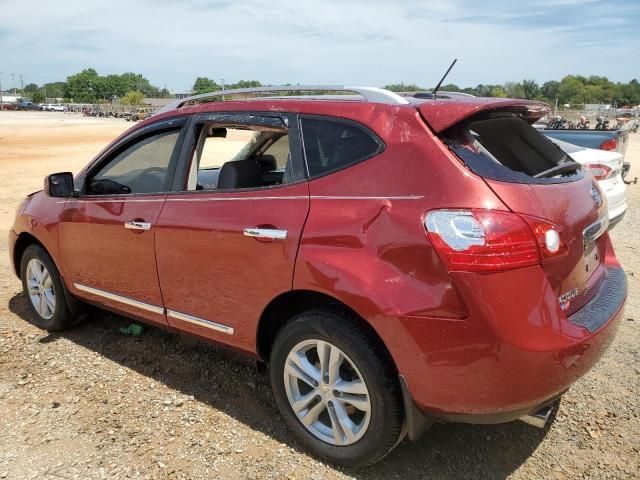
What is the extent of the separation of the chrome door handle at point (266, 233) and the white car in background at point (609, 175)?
4888 mm

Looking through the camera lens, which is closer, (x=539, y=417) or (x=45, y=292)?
(x=539, y=417)

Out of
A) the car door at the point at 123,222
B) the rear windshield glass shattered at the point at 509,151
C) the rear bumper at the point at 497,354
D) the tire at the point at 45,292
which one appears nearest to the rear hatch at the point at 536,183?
the rear windshield glass shattered at the point at 509,151

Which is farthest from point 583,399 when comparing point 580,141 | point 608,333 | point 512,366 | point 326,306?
point 580,141

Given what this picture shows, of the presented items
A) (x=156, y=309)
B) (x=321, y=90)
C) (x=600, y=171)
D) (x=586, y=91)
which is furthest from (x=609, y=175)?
(x=586, y=91)

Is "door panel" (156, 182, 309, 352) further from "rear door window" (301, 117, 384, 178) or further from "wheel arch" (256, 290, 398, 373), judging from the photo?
"rear door window" (301, 117, 384, 178)

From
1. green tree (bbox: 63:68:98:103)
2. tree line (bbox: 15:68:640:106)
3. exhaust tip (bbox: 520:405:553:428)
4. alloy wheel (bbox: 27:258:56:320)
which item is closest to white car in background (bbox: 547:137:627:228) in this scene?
exhaust tip (bbox: 520:405:553:428)

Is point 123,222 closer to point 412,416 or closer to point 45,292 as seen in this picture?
point 45,292

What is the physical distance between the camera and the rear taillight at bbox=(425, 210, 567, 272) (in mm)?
2248

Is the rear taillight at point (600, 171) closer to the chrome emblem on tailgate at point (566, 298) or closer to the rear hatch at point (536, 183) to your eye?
the rear hatch at point (536, 183)

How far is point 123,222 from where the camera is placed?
11.9ft

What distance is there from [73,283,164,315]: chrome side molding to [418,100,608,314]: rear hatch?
2.10m

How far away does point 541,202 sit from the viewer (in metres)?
2.43

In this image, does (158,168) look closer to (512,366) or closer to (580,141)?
(512,366)

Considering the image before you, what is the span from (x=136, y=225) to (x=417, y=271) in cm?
197
